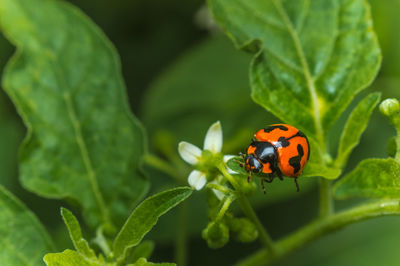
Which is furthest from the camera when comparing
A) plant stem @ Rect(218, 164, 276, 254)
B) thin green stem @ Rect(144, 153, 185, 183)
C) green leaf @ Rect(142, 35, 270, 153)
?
green leaf @ Rect(142, 35, 270, 153)

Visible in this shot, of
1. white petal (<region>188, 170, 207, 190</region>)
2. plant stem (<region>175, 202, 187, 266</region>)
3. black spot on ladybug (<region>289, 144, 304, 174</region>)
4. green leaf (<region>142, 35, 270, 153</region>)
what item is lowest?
plant stem (<region>175, 202, 187, 266</region>)

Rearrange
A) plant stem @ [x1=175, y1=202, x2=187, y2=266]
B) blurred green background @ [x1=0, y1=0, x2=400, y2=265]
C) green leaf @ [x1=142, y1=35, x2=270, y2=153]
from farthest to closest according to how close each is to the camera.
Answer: green leaf @ [x1=142, y1=35, x2=270, y2=153], blurred green background @ [x1=0, y1=0, x2=400, y2=265], plant stem @ [x1=175, y1=202, x2=187, y2=266]

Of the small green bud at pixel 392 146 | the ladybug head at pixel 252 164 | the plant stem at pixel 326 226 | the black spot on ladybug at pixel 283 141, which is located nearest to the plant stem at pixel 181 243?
the plant stem at pixel 326 226

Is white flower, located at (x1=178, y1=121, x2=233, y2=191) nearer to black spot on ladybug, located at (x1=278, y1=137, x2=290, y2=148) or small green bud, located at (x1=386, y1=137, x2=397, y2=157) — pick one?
black spot on ladybug, located at (x1=278, y1=137, x2=290, y2=148)

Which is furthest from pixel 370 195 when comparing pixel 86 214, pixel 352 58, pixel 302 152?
pixel 86 214

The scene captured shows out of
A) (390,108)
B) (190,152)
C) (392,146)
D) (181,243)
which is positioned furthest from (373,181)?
(181,243)

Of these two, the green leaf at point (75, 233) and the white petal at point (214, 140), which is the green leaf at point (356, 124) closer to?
the white petal at point (214, 140)

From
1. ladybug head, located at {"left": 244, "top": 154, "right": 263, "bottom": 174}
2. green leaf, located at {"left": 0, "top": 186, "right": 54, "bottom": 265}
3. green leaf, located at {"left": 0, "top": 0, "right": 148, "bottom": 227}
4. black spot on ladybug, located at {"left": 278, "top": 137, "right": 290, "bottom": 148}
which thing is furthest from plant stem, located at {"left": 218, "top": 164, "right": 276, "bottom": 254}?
green leaf, located at {"left": 0, "top": 186, "right": 54, "bottom": 265}
